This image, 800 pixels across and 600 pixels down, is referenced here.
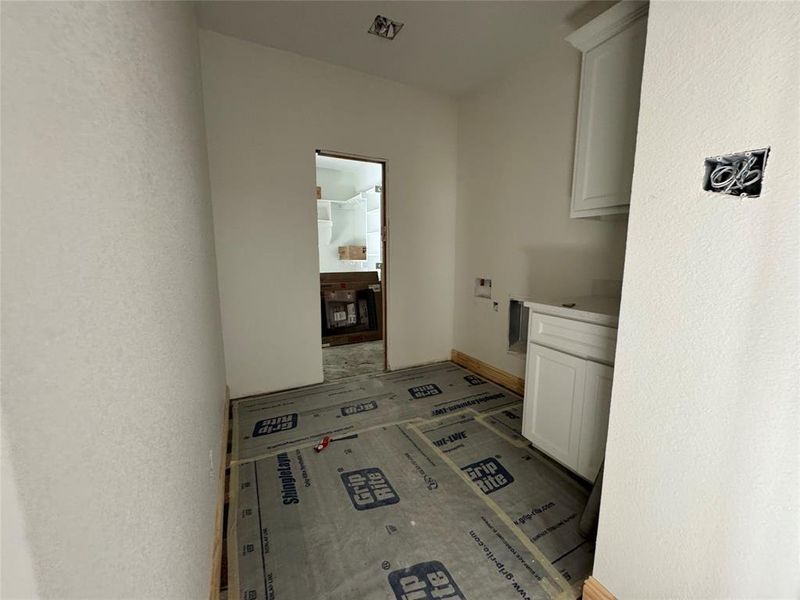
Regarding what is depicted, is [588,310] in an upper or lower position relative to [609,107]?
lower

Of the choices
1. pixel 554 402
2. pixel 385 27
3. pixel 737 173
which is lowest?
pixel 554 402

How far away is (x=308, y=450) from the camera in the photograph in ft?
6.26

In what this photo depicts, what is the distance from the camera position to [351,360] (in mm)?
3514

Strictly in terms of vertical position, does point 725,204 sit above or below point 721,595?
above

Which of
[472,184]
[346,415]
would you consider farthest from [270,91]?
[346,415]

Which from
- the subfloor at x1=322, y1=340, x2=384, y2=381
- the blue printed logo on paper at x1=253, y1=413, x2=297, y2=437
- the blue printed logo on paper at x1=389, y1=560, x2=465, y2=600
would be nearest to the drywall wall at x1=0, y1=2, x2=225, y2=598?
the blue printed logo on paper at x1=389, y1=560, x2=465, y2=600

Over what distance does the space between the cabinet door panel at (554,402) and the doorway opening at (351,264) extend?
1.57m

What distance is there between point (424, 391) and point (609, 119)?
2092mm

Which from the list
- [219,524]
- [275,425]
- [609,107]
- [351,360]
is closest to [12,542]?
[219,524]

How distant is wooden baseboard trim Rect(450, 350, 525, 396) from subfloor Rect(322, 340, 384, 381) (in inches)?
31.1

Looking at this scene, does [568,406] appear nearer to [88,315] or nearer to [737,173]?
[737,173]

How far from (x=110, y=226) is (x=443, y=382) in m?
2.63

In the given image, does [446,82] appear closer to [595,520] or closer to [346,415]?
[346,415]

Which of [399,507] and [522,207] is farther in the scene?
[522,207]
